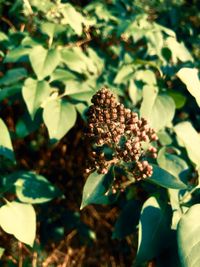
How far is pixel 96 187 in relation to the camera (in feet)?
4.20

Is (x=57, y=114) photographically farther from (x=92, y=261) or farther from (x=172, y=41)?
(x=92, y=261)

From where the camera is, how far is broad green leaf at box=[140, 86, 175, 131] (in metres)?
1.65

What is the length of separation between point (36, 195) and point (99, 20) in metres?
1.51

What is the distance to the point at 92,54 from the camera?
2428 mm

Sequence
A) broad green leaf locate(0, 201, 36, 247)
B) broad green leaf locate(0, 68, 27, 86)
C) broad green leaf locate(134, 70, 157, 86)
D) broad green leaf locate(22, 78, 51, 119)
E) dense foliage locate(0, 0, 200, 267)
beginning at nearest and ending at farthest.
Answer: dense foliage locate(0, 0, 200, 267)
broad green leaf locate(0, 201, 36, 247)
broad green leaf locate(22, 78, 51, 119)
broad green leaf locate(0, 68, 27, 86)
broad green leaf locate(134, 70, 157, 86)

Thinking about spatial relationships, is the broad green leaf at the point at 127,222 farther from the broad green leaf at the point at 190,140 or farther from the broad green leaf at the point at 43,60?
the broad green leaf at the point at 43,60

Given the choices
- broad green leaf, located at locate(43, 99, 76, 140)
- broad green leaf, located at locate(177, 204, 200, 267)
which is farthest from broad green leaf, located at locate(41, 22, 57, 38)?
broad green leaf, located at locate(177, 204, 200, 267)

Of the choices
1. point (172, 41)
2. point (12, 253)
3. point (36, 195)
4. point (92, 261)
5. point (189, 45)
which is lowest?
point (92, 261)

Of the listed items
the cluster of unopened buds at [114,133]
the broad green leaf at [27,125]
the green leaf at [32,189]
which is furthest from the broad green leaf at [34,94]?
the cluster of unopened buds at [114,133]

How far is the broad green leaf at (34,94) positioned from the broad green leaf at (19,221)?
0.39 metres

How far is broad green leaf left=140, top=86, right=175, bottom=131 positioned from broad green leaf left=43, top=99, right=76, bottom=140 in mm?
326

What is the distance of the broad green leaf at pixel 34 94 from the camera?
1595mm

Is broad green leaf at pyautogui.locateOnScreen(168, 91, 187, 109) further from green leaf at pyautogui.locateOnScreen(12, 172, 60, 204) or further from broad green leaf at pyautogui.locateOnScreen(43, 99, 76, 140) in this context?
green leaf at pyautogui.locateOnScreen(12, 172, 60, 204)

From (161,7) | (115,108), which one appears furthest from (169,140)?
(161,7)
